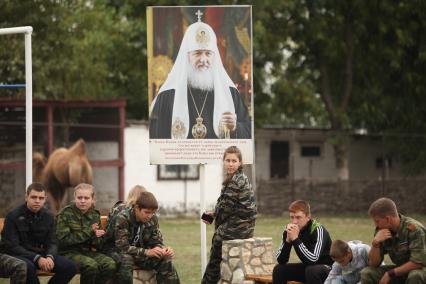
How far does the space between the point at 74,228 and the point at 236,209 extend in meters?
1.71

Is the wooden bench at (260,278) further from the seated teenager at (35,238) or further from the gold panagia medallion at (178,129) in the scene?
the gold panagia medallion at (178,129)

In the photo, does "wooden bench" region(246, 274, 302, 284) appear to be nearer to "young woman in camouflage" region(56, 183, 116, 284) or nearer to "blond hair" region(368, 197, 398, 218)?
"young woman in camouflage" region(56, 183, 116, 284)

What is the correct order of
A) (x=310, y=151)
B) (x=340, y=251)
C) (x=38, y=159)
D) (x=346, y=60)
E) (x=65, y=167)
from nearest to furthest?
(x=340, y=251) → (x=65, y=167) → (x=38, y=159) → (x=346, y=60) → (x=310, y=151)

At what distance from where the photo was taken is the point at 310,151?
3881cm

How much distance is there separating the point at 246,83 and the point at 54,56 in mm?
21037

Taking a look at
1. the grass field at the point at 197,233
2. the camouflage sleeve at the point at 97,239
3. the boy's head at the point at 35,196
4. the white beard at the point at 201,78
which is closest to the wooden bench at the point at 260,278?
the camouflage sleeve at the point at 97,239

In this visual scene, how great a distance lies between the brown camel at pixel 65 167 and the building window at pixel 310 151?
39.0 ft

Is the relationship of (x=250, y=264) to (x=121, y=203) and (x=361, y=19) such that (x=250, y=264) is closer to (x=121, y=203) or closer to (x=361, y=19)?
(x=121, y=203)

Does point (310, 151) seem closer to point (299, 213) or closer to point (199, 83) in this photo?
point (199, 83)

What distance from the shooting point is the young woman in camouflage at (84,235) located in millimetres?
11156

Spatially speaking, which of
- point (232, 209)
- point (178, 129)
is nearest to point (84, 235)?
point (232, 209)

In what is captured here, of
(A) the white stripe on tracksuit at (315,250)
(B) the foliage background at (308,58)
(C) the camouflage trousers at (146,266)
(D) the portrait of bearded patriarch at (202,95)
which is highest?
(B) the foliage background at (308,58)

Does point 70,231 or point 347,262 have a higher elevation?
point 70,231

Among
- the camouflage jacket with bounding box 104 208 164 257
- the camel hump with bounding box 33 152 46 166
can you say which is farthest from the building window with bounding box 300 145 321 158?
the camouflage jacket with bounding box 104 208 164 257
